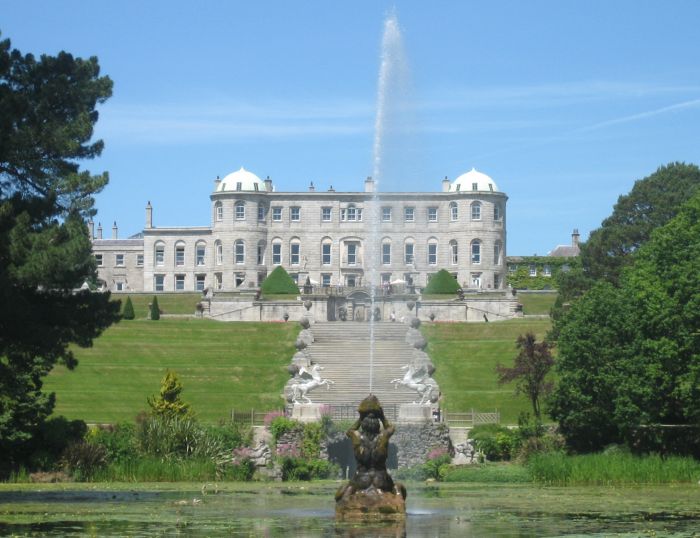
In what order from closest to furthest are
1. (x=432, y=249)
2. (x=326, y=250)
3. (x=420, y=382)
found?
(x=420, y=382)
(x=326, y=250)
(x=432, y=249)

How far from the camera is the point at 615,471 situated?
1369 inches

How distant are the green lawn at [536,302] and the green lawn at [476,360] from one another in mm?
14035

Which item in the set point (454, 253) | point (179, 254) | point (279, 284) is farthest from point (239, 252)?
point (279, 284)

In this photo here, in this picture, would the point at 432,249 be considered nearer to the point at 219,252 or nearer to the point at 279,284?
the point at 219,252

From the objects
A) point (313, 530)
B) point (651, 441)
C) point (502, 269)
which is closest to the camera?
point (313, 530)

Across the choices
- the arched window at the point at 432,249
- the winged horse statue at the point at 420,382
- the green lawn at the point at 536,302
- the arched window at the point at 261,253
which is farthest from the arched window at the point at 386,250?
the winged horse statue at the point at 420,382

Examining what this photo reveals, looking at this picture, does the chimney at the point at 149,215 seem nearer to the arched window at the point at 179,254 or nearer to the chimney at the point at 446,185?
the arched window at the point at 179,254

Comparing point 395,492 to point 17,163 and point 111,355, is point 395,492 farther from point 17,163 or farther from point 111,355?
point 111,355

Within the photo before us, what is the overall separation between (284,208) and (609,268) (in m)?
44.8

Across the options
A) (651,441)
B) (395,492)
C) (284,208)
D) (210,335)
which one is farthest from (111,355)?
(284,208)

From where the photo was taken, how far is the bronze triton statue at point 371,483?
25.8 m

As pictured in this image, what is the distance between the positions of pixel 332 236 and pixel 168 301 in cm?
2010

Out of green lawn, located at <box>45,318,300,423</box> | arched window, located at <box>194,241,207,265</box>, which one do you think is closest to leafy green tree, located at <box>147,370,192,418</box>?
green lawn, located at <box>45,318,300,423</box>

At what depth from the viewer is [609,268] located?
70.5 m
